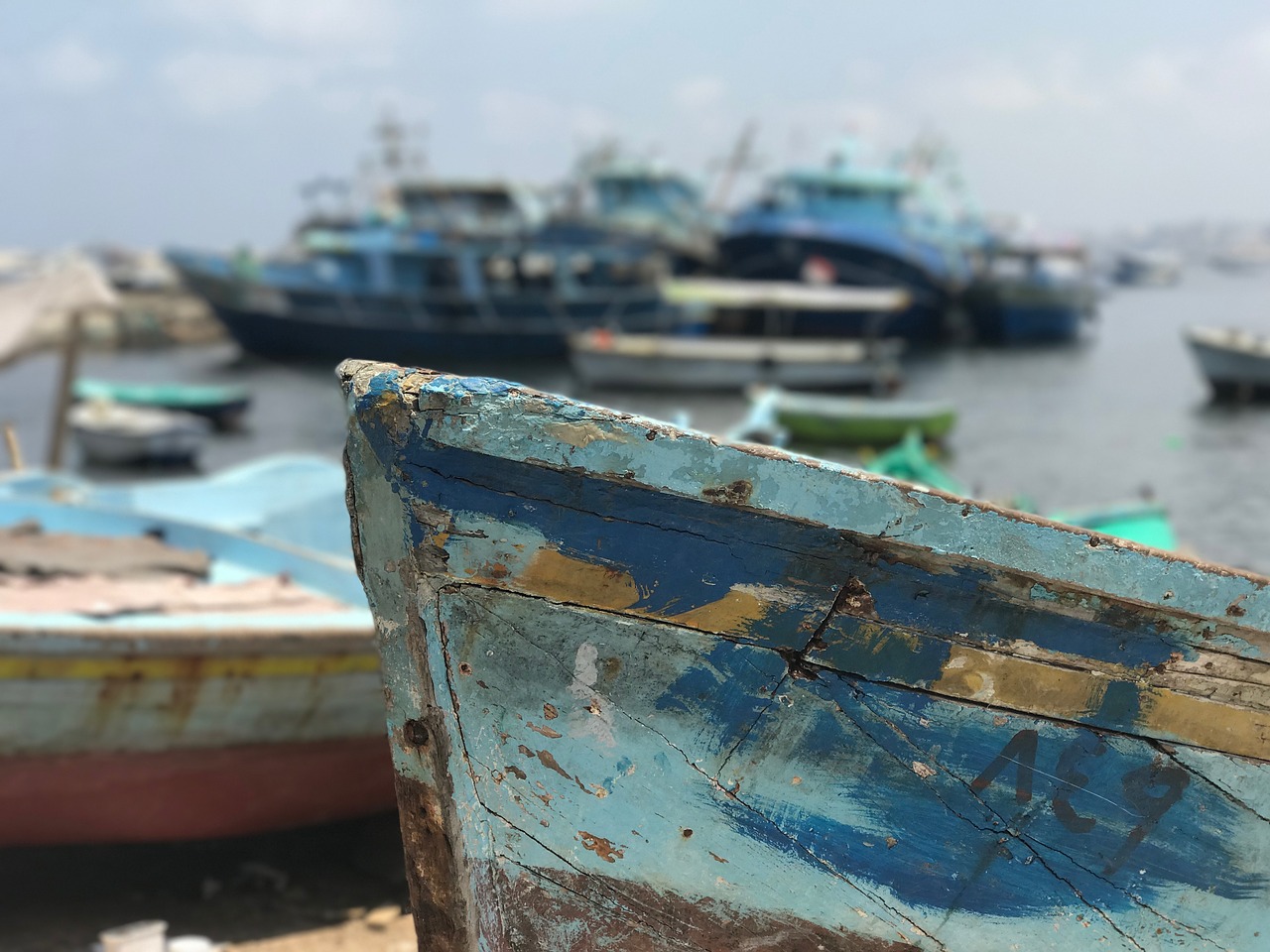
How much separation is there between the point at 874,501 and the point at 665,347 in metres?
20.8

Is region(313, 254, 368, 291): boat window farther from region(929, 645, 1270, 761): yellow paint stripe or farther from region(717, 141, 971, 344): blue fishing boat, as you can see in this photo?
region(929, 645, 1270, 761): yellow paint stripe

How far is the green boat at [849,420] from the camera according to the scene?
16.7 m

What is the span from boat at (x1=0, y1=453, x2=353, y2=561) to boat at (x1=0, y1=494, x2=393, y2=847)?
5.54 feet

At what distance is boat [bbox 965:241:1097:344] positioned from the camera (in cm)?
3656

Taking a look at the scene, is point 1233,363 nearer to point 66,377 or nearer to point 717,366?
point 717,366

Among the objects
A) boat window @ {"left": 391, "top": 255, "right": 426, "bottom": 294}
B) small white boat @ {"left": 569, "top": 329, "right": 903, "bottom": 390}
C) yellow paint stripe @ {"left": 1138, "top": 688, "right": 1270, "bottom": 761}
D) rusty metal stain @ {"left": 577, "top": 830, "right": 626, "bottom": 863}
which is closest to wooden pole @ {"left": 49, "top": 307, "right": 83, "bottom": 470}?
rusty metal stain @ {"left": 577, "top": 830, "right": 626, "bottom": 863}

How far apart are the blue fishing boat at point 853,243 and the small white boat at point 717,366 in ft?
25.9

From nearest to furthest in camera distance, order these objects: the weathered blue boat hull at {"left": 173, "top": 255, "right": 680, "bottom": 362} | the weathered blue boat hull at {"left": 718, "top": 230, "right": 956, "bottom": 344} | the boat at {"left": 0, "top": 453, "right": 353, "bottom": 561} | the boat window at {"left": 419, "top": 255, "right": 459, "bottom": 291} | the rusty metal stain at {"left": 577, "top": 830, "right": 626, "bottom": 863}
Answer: the rusty metal stain at {"left": 577, "top": 830, "right": 626, "bottom": 863} → the boat at {"left": 0, "top": 453, "right": 353, "bottom": 561} → the weathered blue boat hull at {"left": 173, "top": 255, "right": 680, "bottom": 362} → the boat window at {"left": 419, "top": 255, "right": 459, "bottom": 291} → the weathered blue boat hull at {"left": 718, "top": 230, "right": 956, "bottom": 344}

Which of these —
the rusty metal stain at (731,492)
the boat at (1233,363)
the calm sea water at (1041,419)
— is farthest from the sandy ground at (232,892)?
the boat at (1233,363)

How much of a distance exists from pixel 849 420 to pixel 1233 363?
11.1 m

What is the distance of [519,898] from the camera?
247 cm

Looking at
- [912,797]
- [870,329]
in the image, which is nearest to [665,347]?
[870,329]

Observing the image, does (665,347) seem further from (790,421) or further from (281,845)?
(281,845)

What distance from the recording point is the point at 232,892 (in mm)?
4648
